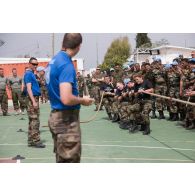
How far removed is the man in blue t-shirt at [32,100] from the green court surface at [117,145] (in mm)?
149

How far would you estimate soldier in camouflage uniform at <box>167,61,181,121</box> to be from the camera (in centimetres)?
820

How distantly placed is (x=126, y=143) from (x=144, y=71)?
2.16 metres

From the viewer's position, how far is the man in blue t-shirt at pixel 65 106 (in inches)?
116

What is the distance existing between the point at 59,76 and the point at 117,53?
3.87 m

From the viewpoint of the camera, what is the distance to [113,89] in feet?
27.7

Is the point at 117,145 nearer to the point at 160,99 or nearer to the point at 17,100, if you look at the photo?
the point at 160,99

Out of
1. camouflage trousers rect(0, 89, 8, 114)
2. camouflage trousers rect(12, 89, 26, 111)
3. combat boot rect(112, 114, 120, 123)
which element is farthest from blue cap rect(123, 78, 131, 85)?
camouflage trousers rect(0, 89, 8, 114)

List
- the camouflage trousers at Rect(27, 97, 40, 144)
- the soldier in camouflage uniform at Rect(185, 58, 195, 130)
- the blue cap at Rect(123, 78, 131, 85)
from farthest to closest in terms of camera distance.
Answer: the blue cap at Rect(123, 78, 131, 85) → the soldier in camouflage uniform at Rect(185, 58, 195, 130) → the camouflage trousers at Rect(27, 97, 40, 144)

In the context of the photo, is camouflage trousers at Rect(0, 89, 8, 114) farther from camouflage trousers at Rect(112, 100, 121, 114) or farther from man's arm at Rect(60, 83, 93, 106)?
man's arm at Rect(60, 83, 93, 106)

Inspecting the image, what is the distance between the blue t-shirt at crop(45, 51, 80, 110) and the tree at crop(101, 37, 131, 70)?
9.22 ft

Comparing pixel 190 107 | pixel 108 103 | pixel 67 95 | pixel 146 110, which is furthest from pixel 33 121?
pixel 108 103

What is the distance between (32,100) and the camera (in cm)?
551
